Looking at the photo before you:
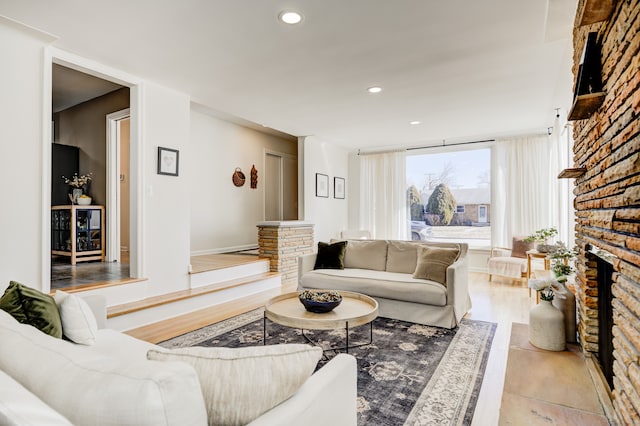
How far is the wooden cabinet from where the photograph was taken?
4.79m

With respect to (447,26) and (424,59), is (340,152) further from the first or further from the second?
(447,26)

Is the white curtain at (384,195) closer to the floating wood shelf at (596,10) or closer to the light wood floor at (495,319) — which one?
the light wood floor at (495,319)

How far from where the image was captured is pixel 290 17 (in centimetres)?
252

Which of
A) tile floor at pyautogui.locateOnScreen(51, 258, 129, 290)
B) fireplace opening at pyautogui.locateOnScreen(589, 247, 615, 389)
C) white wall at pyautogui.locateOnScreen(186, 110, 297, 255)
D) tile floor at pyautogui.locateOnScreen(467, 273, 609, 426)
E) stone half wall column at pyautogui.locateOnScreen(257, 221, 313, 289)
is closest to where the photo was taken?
tile floor at pyautogui.locateOnScreen(467, 273, 609, 426)

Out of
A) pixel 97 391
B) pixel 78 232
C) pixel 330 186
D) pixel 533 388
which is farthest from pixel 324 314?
pixel 330 186

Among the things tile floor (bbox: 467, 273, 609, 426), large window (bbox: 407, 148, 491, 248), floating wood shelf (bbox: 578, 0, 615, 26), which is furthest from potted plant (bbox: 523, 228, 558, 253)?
floating wood shelf (bbox: 578, 0, 615, 26)

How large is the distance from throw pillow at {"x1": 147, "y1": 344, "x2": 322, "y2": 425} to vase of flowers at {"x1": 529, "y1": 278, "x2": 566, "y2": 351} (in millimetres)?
2242

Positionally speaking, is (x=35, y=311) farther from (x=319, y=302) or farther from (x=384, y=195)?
(x=384, y=195)

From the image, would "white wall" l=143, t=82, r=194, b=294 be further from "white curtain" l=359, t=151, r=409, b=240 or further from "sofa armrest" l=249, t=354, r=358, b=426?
"white curtain" l=359, t=151, r=409, b=240

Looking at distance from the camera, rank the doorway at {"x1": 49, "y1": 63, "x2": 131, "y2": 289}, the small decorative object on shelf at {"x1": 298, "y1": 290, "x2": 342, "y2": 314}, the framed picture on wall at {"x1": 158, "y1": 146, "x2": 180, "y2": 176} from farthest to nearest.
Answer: the doorway at {"x1": 49, "y1": 63, "x2": 131, "y2": 289}, the framed picture on wall at {"x1": 158, "y1": 146, "x2": 180, "y2": 176}, the small decorative object on shelf at {"x1": 298, "y1": 290, "x2": 342, "y2": 314}

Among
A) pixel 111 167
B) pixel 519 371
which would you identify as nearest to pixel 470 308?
pixel 519 371

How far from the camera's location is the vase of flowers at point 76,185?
503cm

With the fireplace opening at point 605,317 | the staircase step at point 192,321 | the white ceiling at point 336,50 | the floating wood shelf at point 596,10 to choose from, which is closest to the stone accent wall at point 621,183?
the floating wood shelf at point 596,10

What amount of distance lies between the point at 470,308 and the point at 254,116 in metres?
3.80
